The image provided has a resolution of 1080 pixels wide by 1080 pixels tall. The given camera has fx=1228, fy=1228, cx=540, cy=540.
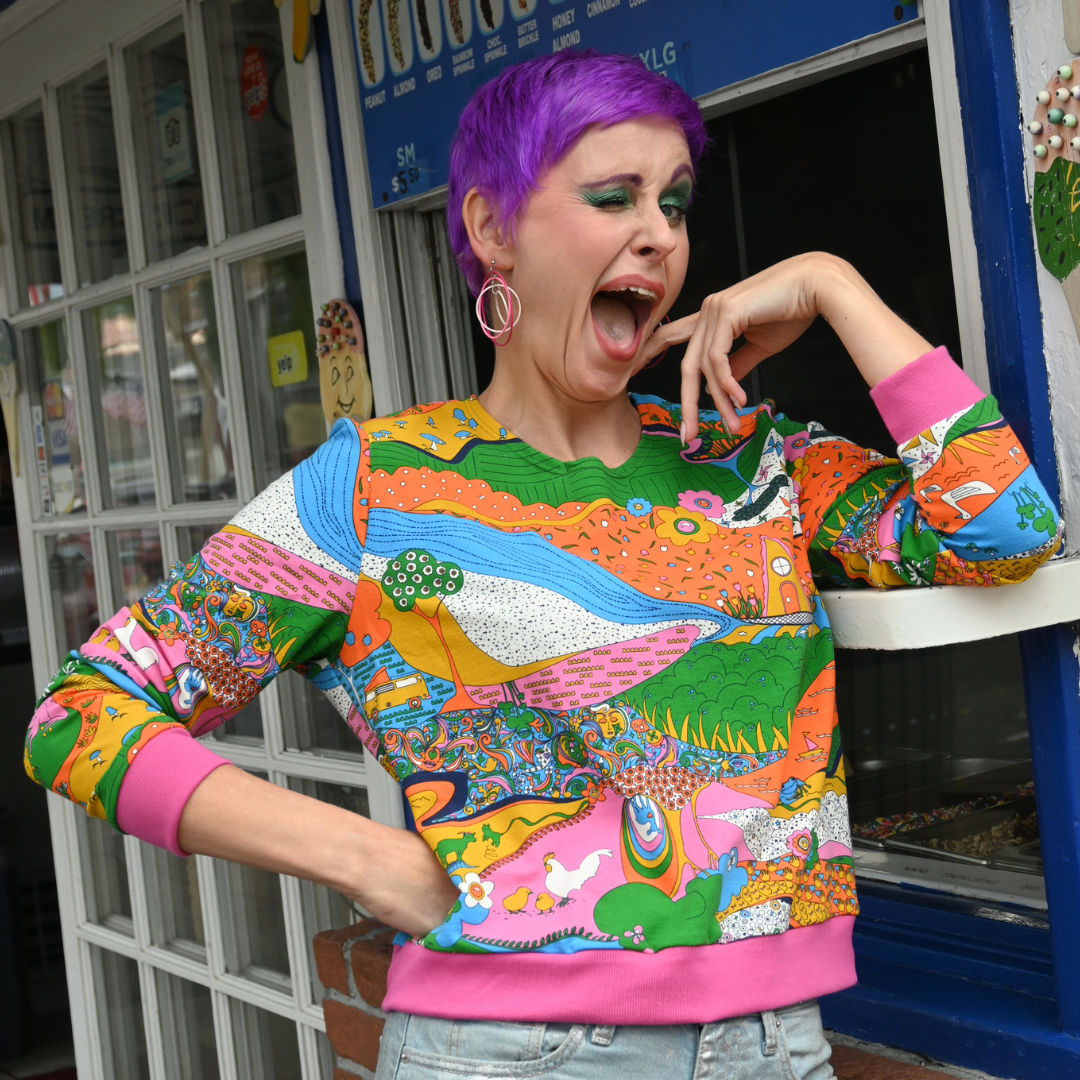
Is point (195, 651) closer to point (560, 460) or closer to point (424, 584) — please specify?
point (424, 584)

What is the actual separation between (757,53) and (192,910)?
233 centimetres

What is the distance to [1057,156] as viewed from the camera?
48.1 inches

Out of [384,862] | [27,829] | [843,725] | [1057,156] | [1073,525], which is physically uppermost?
[1057,156]

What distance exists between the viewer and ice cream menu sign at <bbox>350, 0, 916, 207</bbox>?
1.43 metres

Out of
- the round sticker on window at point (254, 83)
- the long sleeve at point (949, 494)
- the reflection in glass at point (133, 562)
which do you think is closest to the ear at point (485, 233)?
the long sleeve at point (949, 494)

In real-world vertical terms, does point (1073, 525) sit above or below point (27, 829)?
above

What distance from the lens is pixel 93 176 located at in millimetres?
2826

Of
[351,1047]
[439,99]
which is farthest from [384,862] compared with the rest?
[439,99]

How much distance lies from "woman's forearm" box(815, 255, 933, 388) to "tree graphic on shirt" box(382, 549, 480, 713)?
438 millimetres

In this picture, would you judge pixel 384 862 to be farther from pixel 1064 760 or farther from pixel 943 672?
pixel 943 672

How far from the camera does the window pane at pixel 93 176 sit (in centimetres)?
276

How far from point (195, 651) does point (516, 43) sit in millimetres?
1065

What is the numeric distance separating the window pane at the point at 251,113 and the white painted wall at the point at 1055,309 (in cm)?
139

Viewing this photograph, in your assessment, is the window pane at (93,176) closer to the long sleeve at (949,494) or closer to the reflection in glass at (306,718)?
the reflection in glass at (306,718)
